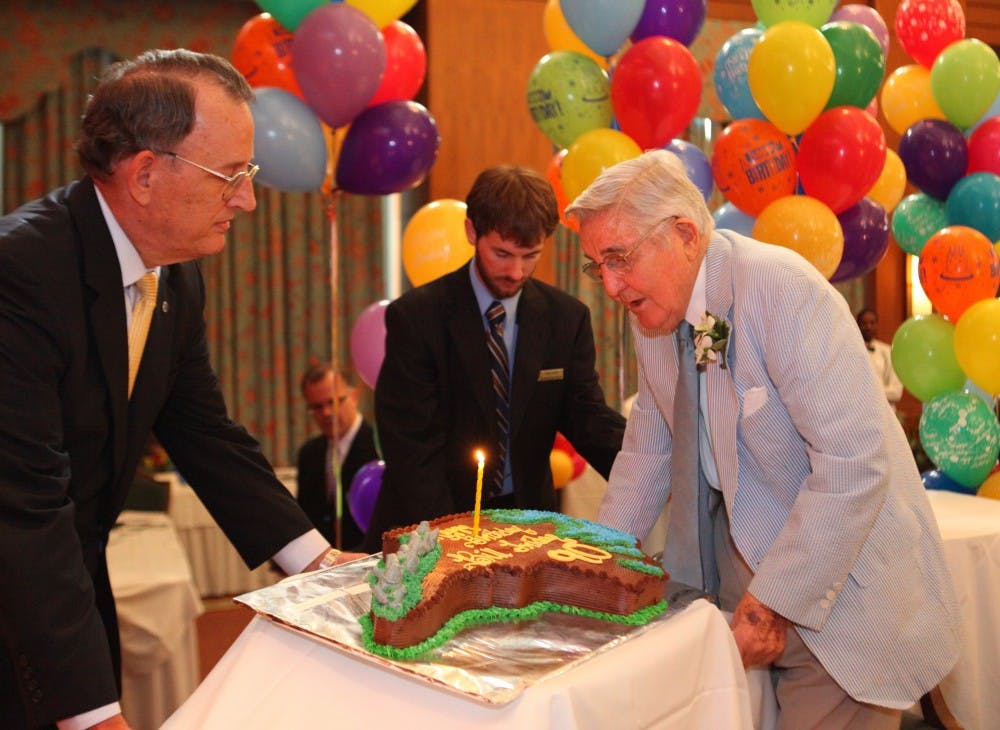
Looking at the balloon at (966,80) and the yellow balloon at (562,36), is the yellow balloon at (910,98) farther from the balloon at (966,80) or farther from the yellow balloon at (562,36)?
the yellow balloon at (562,36)

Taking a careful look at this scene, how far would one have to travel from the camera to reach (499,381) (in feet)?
8.18

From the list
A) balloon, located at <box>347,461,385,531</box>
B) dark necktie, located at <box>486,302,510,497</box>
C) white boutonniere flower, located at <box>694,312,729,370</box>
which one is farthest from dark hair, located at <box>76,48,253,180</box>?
balloon, located at <box>347,461,385,531</box>

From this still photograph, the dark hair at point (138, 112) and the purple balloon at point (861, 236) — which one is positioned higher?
the dark hair at point (138, 112)

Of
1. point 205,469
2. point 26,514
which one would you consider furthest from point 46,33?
point 26,514

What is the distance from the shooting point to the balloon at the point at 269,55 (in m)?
3.89

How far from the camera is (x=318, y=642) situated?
1.25 meters

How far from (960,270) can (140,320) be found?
3.16 m

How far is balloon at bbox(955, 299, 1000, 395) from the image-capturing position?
11.9ft

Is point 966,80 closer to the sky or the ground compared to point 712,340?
closer to the sky

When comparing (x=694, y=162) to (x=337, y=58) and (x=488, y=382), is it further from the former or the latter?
(x=488, y=382)

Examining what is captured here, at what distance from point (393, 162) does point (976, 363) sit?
2.23 metres

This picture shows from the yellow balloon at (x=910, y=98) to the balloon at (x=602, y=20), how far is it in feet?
4.82

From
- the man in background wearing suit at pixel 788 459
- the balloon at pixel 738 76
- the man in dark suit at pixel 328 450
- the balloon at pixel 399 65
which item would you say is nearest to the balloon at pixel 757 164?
the balloon at pixel 738 76

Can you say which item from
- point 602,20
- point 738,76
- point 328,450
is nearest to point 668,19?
point 602,20
